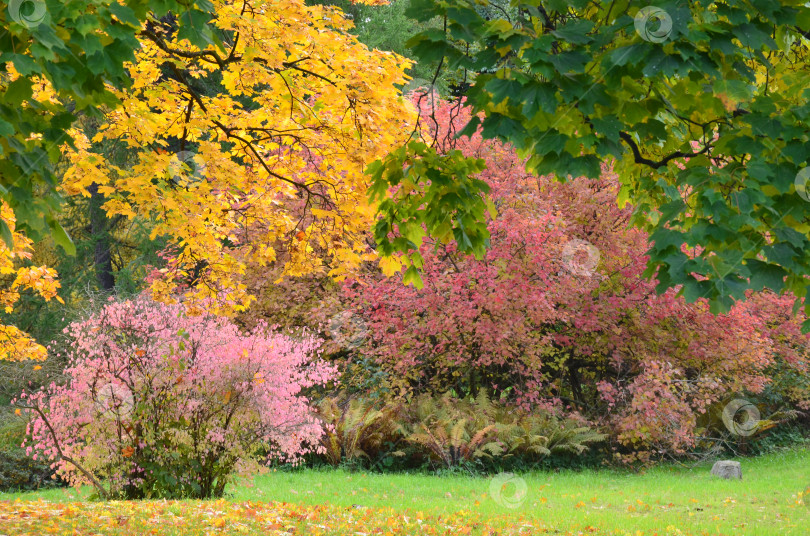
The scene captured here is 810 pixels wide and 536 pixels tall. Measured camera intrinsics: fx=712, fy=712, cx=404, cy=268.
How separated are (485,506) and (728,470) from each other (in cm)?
547

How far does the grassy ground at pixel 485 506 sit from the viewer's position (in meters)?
6.55

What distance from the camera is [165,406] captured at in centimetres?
812

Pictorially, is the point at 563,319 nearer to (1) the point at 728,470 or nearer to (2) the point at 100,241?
(1) the point at 728,470

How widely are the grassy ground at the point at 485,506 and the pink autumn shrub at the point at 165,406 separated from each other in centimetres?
66

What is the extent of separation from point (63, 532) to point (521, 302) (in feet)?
24.7

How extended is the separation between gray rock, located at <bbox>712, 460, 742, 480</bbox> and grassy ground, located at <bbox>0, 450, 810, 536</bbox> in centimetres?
21

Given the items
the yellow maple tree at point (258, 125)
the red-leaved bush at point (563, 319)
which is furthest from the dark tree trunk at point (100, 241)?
the yellow maple tree at point (258, 125)

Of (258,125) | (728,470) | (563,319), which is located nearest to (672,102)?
(258,125)

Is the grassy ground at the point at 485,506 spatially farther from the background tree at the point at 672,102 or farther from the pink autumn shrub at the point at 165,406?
the background tree at the point at 672,102

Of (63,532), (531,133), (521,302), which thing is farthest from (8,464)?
(531,133)

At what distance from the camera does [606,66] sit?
118 inches

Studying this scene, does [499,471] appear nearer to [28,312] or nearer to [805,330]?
[805,330]

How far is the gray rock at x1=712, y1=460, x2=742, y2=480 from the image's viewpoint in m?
11.9

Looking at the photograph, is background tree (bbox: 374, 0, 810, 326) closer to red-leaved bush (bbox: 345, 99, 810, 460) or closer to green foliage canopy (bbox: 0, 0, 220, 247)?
green foliage canopy (bbox: 0, 0, 220, 247)
